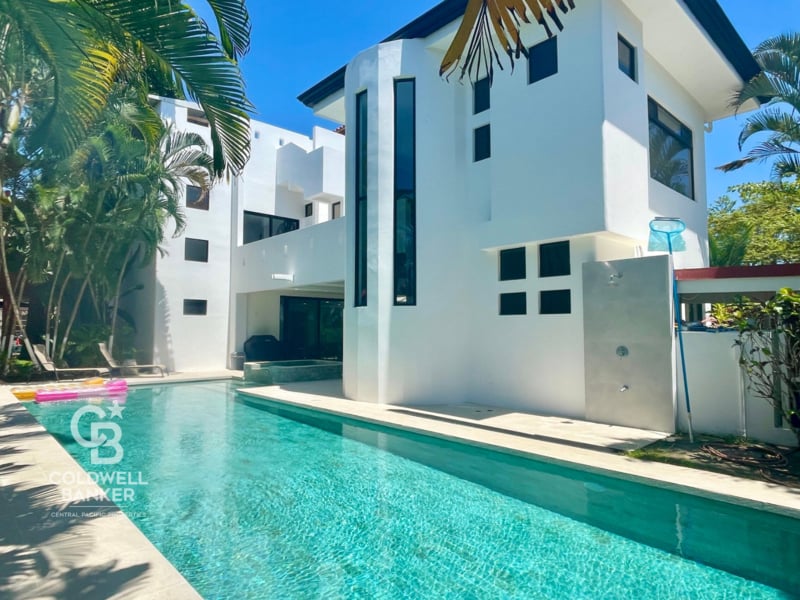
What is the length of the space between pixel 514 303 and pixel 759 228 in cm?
1629

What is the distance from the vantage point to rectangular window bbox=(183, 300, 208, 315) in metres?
20.4

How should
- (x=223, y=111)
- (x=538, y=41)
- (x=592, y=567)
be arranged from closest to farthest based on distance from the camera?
1. (x=592, y=567)
2. (x=223, y=111)
3. (x=538, y=41)

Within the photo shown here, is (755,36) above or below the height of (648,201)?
above

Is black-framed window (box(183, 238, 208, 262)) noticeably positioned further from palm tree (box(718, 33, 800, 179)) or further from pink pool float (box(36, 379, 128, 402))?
palm tree (box(718, 33, 800, 179))

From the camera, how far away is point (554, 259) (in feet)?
35.8

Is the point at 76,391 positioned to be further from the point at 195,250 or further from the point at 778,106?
the point at 778,106

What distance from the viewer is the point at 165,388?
16.3 metres

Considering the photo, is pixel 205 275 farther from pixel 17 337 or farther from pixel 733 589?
pixel 733 589

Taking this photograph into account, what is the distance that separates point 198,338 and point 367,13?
14.4 metres

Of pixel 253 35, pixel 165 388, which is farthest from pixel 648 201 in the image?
pixel 165 388

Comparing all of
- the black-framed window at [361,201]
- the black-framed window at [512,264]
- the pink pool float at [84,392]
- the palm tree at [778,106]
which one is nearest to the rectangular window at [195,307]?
the pink pool float at [84,392]

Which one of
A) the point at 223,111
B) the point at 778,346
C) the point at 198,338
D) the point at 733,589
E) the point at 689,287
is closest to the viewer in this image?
the point at 733,589
